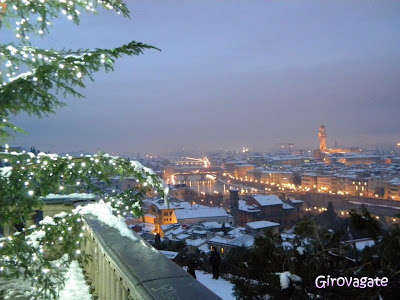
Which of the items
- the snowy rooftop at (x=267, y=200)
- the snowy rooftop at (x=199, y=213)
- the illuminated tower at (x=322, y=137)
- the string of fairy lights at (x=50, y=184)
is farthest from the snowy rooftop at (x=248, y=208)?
the illuminated tower at (x=322, y=137)

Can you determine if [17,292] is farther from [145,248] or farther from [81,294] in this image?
[145,248]

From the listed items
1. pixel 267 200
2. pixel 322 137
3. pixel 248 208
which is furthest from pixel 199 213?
pixel 322 137

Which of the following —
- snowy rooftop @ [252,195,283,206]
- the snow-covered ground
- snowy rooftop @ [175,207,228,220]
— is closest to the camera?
the snow-covered ground

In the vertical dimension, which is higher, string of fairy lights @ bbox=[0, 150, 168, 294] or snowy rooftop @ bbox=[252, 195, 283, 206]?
string of fairy lights @ bbox=[0, 150, 168, 294]

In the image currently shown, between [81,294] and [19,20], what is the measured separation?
2865 mm

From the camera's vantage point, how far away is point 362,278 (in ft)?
17.3

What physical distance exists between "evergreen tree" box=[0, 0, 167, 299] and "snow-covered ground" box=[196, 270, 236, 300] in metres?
6.30

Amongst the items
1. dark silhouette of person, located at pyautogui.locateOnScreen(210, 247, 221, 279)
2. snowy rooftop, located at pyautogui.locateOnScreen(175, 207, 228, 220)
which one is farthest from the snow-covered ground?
snowy rooftop, located at pyautogui.locateOnScreen(175, 207, 228, 220)

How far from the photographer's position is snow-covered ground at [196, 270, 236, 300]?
28.7 ft

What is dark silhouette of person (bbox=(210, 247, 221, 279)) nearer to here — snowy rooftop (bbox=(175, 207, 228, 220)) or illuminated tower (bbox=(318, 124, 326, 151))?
snowy rooftop (bbox=(175, 207, 228, 220))

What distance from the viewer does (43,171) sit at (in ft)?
9.59

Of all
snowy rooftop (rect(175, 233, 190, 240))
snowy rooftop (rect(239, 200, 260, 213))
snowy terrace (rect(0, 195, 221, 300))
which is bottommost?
snowy rooftop (rect(239, 200, 260, 213))

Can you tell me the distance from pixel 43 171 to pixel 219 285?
8.08m

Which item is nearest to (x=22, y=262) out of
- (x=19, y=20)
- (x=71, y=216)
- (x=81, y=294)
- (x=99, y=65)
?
(x=71, y=216)
